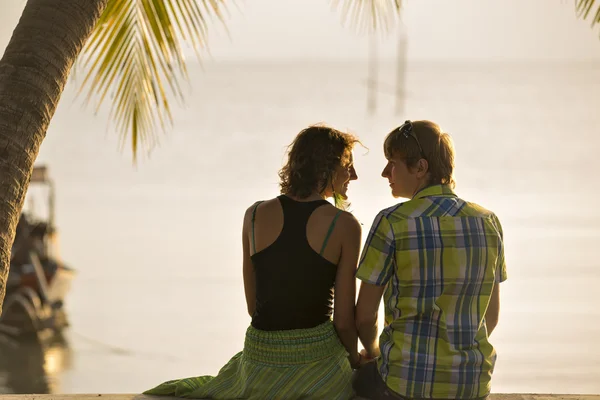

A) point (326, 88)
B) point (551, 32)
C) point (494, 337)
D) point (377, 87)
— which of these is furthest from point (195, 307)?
point (551, 32)

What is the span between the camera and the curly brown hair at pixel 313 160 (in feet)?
13.1

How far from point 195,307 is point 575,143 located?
27617 millimetres

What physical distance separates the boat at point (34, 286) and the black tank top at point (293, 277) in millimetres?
11598

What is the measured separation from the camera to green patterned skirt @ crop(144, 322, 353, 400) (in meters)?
3.99

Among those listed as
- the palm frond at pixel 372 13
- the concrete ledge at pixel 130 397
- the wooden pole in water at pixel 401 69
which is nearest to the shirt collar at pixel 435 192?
the concrete ledge at pixel 130 397

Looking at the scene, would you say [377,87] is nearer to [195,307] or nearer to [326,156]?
[195,307]

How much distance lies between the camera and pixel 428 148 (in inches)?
148

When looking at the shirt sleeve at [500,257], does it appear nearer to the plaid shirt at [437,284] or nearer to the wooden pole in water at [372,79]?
the plaid shirt at [437,284]

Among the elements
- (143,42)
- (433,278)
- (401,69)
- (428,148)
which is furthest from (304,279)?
(401,69)

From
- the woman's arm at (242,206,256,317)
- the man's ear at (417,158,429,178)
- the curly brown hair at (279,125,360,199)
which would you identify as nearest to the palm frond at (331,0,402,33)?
the curly brown hair at (279,125,360,199)

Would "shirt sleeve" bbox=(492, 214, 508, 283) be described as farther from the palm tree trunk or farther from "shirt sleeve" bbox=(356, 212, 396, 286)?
the palm tree trunk

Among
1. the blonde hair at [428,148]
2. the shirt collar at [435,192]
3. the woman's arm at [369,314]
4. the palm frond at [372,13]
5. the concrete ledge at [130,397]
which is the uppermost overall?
the palm frond at [372,13]

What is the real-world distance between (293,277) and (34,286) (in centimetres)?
1222

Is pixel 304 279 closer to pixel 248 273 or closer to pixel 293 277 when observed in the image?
pixel 293 277
